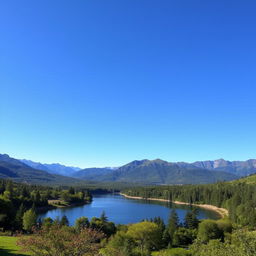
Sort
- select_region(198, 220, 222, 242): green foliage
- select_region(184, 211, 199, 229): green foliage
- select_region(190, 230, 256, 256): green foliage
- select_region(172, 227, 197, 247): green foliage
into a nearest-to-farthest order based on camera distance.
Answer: select_region(190, 230, 256, 256): green foliage
select_region(172, 227, 197, 247): green foliage
select_region(198, 220, 222, 242): green foliage
select_region(184, 211, 199, 229): green foliage

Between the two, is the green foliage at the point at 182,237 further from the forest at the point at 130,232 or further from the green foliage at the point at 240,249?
the green foliage at the point at 240,249

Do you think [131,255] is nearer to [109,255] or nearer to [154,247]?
[109,255]

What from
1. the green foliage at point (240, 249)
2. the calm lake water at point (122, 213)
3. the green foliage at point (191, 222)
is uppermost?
the green foliage at point (240, 249)

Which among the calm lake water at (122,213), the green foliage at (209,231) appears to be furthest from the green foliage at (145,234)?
the calm lake water at (122,213)

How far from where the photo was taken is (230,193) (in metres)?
159

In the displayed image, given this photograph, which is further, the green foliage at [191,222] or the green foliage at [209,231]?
the green foliage at [191,222]

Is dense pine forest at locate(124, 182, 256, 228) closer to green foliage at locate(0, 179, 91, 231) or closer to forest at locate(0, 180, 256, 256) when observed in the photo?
forest at locate(0, 180, 256, 256)

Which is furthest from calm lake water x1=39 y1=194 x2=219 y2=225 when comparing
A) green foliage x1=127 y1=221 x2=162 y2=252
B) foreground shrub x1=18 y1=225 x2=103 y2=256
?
foreground shrub x1=18 y1=225 x2=103 y2=256

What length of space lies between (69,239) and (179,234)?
53990 mm

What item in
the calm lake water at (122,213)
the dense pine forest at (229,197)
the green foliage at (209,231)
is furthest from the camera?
the calm lake water at (122,213)

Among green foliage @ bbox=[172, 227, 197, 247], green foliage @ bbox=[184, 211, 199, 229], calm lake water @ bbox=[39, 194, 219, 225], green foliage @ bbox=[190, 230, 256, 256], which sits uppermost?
green foliage @ bbox=[190, 230, 256, 256]

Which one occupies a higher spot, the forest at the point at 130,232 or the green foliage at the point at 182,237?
the forest at the point at 130,232

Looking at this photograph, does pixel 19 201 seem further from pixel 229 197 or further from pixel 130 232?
pixel 229 197

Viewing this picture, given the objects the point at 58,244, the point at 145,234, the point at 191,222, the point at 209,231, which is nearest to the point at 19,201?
the point at 191,222
